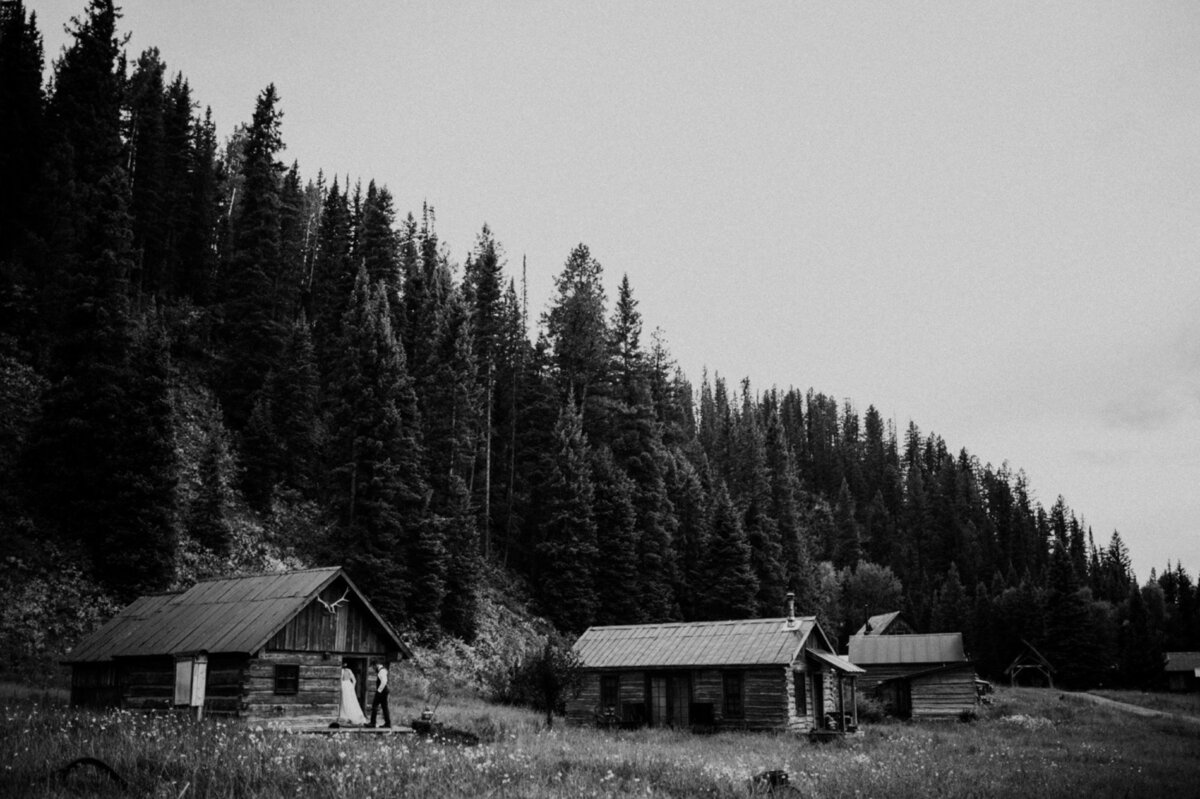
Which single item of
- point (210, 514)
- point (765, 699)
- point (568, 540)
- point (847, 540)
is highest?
point (847, 540)

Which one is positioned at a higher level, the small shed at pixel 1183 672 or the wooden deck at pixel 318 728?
the wooden deck at pixel 318 728

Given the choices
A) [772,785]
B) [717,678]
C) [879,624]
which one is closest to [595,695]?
[717,678]

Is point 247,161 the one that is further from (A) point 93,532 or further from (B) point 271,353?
(A) point 93,532

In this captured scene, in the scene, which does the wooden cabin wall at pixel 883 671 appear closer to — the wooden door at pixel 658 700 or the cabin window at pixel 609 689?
the wooden door at pixel 658 700

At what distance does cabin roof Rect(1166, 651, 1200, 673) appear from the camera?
8531cm

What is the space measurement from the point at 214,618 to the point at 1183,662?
93.0 m

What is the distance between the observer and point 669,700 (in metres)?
40.3

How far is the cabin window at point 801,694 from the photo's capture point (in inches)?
1550

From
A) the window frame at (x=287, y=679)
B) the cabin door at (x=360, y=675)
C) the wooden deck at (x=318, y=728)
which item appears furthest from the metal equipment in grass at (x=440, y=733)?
the cabin door at (x=360, y=675)

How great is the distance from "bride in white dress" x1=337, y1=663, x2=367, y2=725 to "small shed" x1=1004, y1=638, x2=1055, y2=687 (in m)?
68.6

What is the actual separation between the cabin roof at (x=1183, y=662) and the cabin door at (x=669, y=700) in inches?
2790

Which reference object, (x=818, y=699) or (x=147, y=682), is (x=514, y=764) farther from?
(x=818, y=699)

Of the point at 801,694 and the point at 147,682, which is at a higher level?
the point at 147,682

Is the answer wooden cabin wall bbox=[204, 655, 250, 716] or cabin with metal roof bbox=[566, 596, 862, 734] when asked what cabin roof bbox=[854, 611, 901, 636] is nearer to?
cabin with metal roof bbox=[566, 596, 862, 734]
